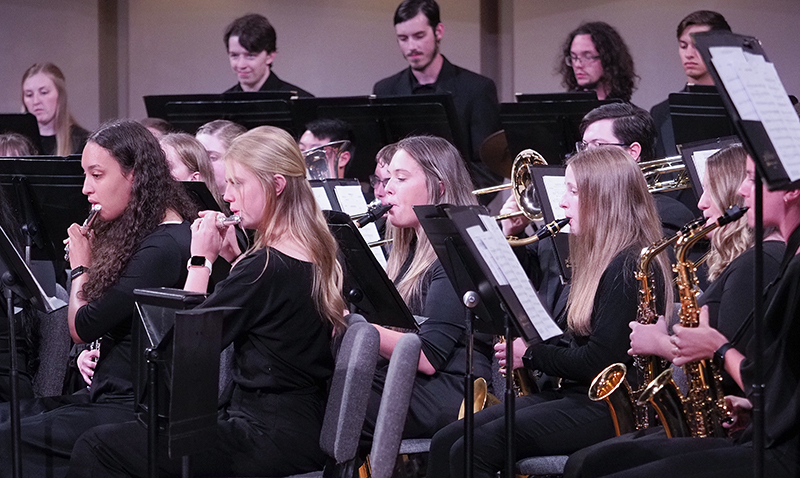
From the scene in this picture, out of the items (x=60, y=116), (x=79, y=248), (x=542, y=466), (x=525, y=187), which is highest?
(x=60, y=116)

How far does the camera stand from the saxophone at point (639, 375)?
2898 millimetres

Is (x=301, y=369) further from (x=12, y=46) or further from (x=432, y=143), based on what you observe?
(x=12, y=46)

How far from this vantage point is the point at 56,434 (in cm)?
298

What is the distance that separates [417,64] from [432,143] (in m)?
2.07

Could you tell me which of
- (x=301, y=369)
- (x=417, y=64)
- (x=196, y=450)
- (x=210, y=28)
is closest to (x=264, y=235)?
(x=301, y=369)

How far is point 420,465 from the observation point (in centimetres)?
342

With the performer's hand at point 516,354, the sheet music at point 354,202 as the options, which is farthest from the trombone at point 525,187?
the performer's hand at point 516,354

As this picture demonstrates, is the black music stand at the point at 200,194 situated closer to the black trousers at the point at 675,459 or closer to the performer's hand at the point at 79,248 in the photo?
the performer's hand at the point at 79,248

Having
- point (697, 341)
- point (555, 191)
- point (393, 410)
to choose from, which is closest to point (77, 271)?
point (393, 410)

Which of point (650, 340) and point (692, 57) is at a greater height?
point (692, 57)

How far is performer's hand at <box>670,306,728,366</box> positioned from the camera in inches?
95.7

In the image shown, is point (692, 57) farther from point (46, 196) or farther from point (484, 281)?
point (46, 196)

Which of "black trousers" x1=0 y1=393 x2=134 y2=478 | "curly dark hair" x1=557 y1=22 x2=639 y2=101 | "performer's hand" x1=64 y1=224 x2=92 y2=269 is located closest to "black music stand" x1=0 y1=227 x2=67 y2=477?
"black trousers" x1=0 y1=393 x2=134 y2=478

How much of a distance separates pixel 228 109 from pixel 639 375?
8.55 feet
